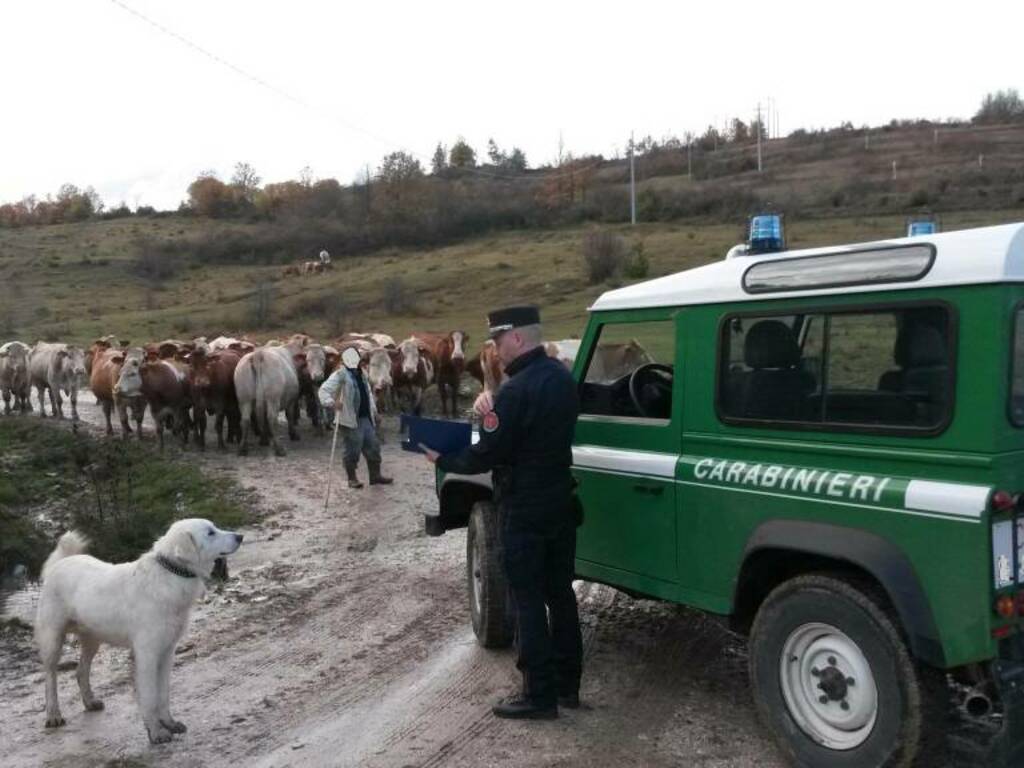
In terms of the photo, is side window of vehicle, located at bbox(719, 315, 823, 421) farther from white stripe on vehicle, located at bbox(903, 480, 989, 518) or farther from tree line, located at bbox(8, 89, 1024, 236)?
tree line, located at bbox(8, 89, 1024, 236)

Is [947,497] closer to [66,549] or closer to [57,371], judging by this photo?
[66,549]

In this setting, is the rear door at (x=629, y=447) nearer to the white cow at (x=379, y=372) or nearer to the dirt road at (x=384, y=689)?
the dirt road at (x=384, y=689)

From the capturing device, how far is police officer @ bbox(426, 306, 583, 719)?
5504 millimetres

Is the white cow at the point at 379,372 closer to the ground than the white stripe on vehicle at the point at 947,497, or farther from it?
closer to the ground

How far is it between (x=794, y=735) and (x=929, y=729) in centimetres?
69

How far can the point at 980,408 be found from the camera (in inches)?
160

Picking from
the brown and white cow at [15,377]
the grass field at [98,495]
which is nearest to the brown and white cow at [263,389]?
the grass field at [98,495]

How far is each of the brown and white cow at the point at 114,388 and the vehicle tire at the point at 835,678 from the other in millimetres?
15997

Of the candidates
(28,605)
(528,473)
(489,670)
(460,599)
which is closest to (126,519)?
(28,605)

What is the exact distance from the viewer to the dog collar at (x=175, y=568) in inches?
225

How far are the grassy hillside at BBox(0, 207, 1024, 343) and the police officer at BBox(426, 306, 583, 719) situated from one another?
23913mm

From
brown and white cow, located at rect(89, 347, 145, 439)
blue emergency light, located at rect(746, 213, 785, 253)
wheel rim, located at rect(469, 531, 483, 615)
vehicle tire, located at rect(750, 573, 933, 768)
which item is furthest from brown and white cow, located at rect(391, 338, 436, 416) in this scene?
vehicle tire, located at rect(750, 573, 933, 768)

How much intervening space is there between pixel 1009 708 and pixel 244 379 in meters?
15.3

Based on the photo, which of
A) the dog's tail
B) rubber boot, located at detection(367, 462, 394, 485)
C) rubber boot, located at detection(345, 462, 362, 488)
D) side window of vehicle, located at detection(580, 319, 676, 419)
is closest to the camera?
→ side window of vehicle, located at detection(580, 319, 676, 419)
